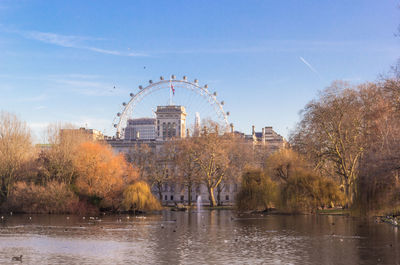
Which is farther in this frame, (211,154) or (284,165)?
(211,154)

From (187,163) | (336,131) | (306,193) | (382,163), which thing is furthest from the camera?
(187,163)

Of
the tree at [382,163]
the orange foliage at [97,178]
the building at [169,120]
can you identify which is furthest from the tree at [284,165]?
the building at [169,120]

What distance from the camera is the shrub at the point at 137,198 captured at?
69250 mm

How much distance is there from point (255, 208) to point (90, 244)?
4000cm

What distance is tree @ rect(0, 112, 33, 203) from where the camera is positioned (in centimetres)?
7131

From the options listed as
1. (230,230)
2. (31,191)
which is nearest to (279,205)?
(230,230)

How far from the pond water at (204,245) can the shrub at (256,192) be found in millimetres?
24707

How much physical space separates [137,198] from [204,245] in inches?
1553

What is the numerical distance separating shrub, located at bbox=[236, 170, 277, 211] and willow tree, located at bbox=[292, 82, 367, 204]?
21.2ft

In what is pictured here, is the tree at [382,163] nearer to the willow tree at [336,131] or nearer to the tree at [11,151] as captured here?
the willow tree at [336,131]

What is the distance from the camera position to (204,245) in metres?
30.9

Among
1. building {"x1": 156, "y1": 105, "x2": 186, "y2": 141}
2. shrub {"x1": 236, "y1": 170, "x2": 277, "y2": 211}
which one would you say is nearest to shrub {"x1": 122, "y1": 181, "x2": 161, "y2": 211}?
shrub {"x1": 236, "y1": 170, "x2": 277, "y2": 211}

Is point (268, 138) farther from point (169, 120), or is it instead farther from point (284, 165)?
point (284, 165)

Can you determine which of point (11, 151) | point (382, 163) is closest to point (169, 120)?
point (11, 151)
